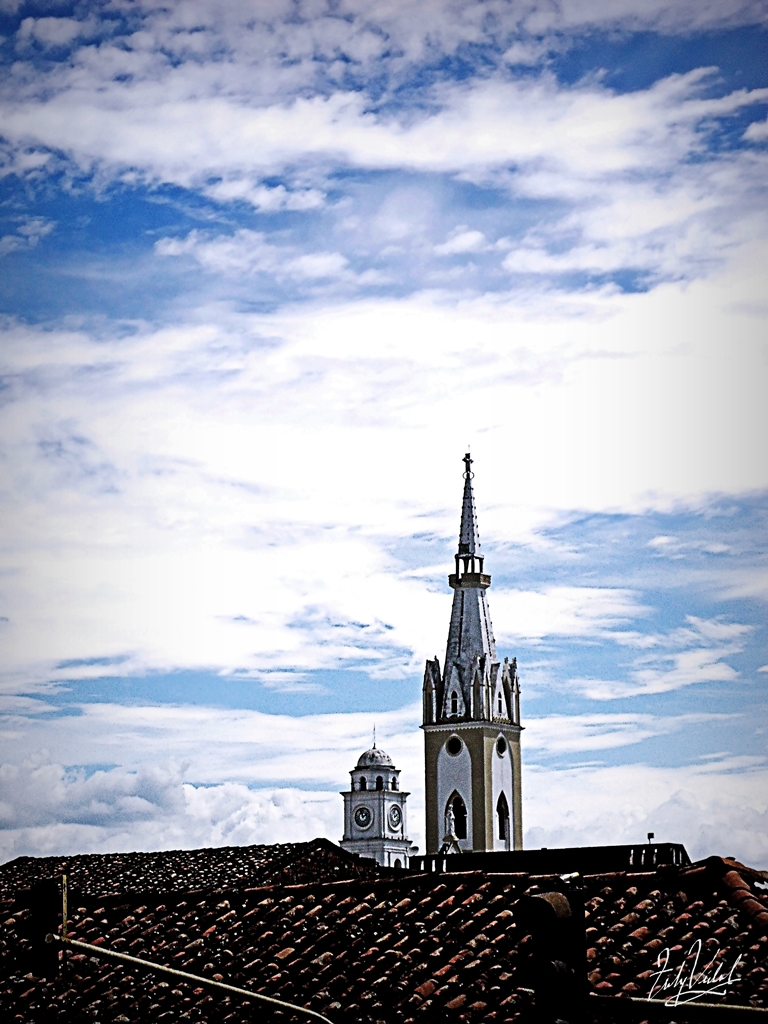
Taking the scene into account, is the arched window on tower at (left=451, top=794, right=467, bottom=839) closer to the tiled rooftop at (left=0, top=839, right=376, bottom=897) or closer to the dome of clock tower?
the dome of clock tower

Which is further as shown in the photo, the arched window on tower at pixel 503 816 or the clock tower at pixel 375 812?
the arched window on tower at pixel 503 816

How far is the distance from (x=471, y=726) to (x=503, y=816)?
541cm

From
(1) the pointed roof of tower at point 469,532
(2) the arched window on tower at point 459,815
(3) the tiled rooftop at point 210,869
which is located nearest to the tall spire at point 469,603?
(1) the pointed roof of tower at point 469,532

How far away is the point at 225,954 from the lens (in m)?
13.3

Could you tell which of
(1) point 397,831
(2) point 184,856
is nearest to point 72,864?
(2) point 184,856

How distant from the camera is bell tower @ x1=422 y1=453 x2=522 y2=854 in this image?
7325cm

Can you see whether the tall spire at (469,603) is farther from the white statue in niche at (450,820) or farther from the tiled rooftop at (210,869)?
the tiled rooftop at (210,869)

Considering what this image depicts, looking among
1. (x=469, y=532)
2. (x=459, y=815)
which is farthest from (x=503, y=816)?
(x=469, y=532)

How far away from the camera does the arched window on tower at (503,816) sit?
74375 mm

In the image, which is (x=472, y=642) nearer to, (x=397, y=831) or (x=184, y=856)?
(x=397, y=831)

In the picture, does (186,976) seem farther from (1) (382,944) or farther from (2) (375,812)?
(2) (375,812)

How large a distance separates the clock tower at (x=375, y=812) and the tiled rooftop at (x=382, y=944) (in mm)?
54330

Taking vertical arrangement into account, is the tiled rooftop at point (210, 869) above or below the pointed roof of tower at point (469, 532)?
below

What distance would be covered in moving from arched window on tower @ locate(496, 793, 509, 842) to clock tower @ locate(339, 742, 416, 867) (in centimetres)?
655
